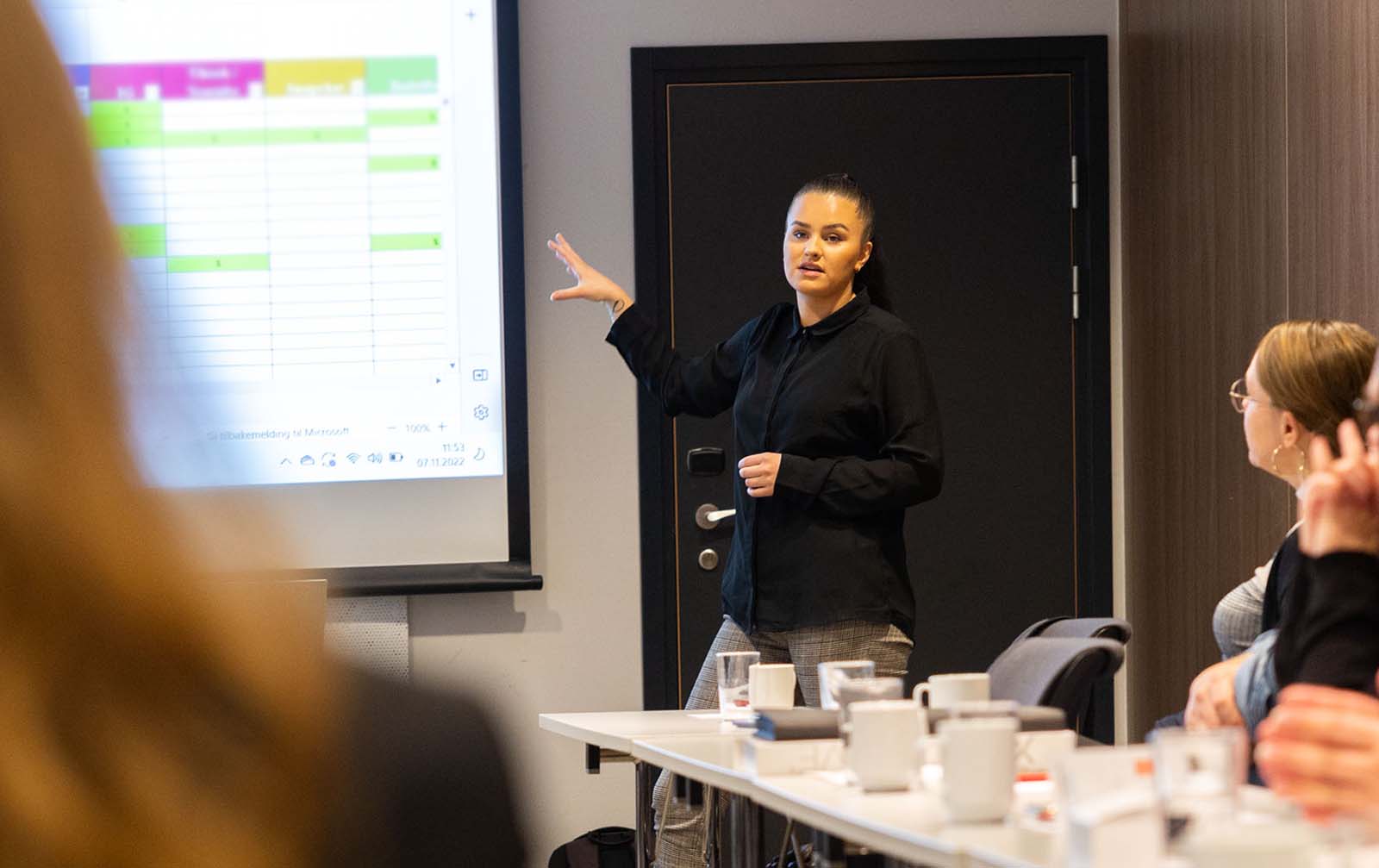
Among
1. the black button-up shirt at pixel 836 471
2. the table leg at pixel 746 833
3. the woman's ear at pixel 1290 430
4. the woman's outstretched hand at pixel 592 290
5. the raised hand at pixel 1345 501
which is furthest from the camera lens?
the woman's outstretched hand at pixel 592 290

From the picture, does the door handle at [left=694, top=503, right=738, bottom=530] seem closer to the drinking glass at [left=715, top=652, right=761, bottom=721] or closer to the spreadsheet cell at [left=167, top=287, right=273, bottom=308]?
the spreadsheet cell at [left=167, top=287, right=273, bottom=308]

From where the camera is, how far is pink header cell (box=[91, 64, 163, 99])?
166 inches

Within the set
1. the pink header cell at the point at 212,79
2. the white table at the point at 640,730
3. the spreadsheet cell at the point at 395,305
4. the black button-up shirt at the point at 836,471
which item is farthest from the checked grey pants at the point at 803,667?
the pink header cell at the point at 212,79

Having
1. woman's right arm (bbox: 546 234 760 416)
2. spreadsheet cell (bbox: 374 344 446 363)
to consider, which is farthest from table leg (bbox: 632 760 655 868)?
spreadsheet cell (bbox: 374 344 446 363)

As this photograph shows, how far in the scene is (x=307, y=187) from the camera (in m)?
4.28

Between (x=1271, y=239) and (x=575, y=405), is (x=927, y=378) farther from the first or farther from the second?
(x=575, y=405)

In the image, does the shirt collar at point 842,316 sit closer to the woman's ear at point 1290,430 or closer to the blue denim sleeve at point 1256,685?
the woman's ear at point 1290,430

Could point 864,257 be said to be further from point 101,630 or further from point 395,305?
point 101,630

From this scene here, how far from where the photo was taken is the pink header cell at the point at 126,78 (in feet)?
13.8

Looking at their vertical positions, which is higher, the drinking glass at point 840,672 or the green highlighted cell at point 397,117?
the green highlighted cell at point 397,117

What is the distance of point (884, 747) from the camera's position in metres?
1.69

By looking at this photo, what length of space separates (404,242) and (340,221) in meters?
0.19

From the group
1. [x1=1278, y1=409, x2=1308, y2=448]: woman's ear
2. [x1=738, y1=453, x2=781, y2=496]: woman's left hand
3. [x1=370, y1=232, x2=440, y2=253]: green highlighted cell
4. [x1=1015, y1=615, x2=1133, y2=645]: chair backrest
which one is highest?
[x1=370, y1=232, x2=440, y2=253]: green highlighted cell

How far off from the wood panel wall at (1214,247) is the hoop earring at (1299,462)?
53cm
